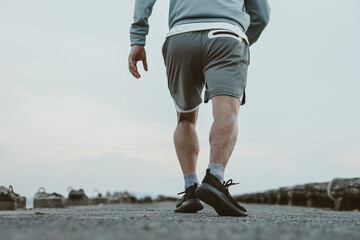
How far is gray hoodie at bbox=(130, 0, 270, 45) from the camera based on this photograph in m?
3.21

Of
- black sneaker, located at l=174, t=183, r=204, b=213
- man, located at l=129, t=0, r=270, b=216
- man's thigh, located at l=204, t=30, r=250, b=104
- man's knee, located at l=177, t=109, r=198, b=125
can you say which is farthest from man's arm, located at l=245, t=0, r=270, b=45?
black sneaker, located at l=174, t=183, r=204, b=213

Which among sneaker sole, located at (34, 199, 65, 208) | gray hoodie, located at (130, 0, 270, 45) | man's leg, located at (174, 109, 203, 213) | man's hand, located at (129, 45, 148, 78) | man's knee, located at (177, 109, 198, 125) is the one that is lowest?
sneaker sole, located at (34, 199, 65, 208)

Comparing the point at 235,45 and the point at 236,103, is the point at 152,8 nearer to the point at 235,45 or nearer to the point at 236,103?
the point at 235,45

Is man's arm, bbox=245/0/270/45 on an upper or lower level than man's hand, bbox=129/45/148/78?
upper

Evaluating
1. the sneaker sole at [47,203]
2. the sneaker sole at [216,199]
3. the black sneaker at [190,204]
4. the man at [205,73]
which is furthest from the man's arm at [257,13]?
the sneaker sole at [47,203]

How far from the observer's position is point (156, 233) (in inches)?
62.5

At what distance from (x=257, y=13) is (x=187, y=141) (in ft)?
4.11

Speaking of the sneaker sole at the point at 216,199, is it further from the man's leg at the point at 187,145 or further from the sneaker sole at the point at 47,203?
the sneaker sole at the point at 47,203

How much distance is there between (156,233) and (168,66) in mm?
1992

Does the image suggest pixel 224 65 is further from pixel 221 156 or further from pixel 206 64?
pixel 221 156

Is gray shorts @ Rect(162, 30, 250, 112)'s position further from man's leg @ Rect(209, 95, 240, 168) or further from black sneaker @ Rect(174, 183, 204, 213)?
black sneaker @ Rect(174, 183, 204, 213)

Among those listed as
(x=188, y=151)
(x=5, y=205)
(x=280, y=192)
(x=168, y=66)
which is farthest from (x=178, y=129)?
(x=280, y=192)

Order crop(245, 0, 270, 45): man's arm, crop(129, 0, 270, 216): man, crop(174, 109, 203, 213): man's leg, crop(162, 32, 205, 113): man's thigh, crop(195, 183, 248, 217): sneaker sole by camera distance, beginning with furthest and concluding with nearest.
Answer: crop(245, 0, 270, 45): man's arm, crop(174, 109, 203, 213): man's leg, crop(162, 32, 205, 113): man's thigh, crop(129, 0, 270, 216): man, crop(195, 183, 248, 217): sneaker sole

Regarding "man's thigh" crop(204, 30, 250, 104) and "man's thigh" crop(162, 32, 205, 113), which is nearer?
"man's thigh" crop(204, 30, 250, 104)
